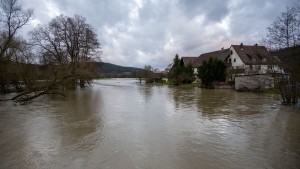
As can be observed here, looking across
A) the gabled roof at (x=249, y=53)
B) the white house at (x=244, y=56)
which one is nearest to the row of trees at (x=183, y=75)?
the white house at (x=244, y=56)

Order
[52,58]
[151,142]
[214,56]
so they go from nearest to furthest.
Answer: [151,142]
[52,58]
[214,56]

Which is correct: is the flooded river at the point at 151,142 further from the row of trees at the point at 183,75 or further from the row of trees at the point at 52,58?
the row of trees at the point at 183,75

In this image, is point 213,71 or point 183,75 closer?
point 213,71

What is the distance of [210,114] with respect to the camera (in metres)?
13.5

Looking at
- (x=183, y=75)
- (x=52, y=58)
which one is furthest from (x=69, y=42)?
(x=183, y=75)

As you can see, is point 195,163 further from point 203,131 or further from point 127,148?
point 203,131

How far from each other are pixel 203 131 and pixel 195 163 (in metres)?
3.42

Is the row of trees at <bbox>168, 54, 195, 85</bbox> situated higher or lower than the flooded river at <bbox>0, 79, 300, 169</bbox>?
higher

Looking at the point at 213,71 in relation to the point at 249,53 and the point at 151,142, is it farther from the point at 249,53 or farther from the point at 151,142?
the point at 151,142

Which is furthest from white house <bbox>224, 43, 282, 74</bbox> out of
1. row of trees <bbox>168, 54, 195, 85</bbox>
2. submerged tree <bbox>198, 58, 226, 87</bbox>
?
row of trees <bbox>168, 54, 195, 85</bbox>

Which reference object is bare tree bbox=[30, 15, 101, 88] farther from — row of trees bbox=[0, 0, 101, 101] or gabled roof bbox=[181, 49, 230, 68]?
gabled roof bbox=[181, 49, 230, 68]

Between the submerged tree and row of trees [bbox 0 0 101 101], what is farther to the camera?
the submerged tree

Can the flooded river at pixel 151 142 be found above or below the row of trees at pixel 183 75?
below

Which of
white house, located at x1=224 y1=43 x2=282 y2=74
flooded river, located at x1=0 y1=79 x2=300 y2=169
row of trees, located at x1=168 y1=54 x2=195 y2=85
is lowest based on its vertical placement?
flooded river, located at x1=0 y1=79 x2=300 y2=169
